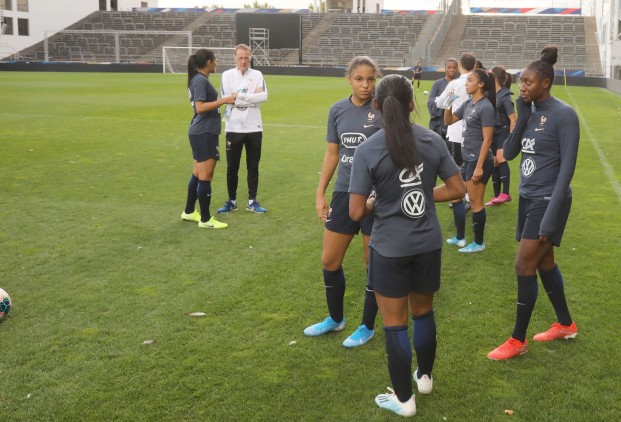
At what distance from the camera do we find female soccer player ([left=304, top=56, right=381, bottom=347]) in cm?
480

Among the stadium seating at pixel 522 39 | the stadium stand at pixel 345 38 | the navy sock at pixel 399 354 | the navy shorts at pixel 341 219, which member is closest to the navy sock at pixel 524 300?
the navy shorts at pixel 341 219

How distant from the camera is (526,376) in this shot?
4.64m

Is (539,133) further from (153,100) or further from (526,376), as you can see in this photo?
(153,100)

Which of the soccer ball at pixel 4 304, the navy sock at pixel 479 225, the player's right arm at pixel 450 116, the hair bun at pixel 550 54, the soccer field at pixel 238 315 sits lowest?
the soccer field at pixel 238 315

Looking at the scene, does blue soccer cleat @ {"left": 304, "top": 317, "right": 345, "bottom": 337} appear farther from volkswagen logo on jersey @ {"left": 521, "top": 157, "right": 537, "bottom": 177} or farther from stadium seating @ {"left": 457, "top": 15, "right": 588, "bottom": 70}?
stadium seating @ {"left": 457, "top": 15, "right": 588, "bottom": 70}

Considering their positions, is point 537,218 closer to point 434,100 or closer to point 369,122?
point 369,122

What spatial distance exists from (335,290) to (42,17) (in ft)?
209

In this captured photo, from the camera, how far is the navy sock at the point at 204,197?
850 cm

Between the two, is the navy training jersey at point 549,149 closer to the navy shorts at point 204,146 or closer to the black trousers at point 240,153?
the navy shorts at point 204,146

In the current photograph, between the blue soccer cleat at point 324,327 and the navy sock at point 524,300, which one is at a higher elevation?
the navy sock at point 524,300

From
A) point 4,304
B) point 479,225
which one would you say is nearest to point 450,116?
point 479,225

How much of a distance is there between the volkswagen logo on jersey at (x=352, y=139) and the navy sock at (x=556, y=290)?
5.12ft

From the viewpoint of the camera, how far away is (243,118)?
9.29m

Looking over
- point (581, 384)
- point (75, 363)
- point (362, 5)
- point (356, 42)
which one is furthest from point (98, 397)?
point (362, 5)
